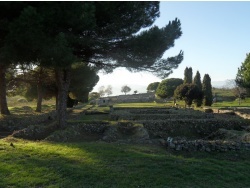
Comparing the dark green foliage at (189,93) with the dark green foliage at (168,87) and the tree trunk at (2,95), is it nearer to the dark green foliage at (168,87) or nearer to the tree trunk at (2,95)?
the dark green foliage at (168,87)

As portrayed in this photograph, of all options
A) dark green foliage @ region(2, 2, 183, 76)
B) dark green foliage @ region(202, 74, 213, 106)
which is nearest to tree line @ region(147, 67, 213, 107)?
dark green foliage @ region(202, 74, 213, 106)

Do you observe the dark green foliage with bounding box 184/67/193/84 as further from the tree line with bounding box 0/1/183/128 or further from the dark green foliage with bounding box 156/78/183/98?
the tree line with bounding box 0/1/183/128

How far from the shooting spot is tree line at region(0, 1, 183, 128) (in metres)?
11.0

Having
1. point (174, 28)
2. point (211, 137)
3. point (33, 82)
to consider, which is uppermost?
point (174, 28)

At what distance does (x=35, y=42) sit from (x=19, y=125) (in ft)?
29.5

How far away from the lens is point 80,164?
723cm

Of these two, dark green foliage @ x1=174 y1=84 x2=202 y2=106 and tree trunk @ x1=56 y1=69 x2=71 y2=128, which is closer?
tree trunk @ x1=56 y1=69 x2=71 y2=128

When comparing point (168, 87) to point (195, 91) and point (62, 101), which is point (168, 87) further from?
point (62, 101)

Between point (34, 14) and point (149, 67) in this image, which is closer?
point (34, 14)

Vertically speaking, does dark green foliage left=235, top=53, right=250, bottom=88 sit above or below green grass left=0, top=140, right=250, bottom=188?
above

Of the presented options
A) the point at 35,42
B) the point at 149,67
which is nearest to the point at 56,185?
the point at 35,42

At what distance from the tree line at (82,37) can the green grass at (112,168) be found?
4.27 metres

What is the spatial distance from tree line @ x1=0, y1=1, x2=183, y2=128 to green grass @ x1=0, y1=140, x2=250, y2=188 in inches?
168

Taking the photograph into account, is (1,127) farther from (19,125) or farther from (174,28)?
(174,28)
